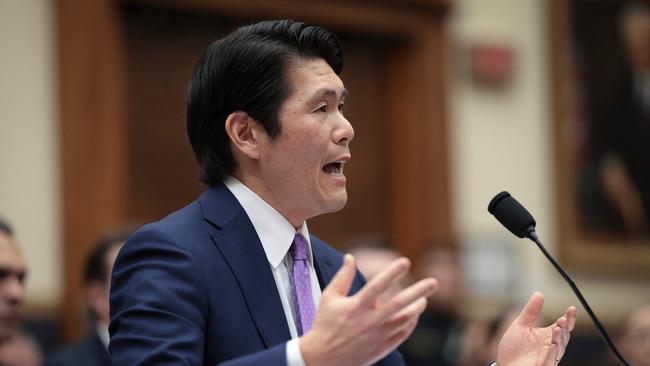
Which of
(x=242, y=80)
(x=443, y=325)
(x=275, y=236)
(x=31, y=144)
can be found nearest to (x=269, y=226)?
(x=275, y=236)

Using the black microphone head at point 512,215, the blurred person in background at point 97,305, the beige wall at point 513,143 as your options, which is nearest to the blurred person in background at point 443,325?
the beige wall at point 513,143

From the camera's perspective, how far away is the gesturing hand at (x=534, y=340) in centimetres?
259

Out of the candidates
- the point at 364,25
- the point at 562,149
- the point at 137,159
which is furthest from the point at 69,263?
the point at 562,149

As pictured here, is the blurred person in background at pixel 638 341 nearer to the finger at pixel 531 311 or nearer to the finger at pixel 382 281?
the finger at pixel 531 311

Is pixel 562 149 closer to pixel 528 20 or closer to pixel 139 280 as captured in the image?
pixel 528 20

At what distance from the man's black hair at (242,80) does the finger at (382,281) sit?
2.25 ft

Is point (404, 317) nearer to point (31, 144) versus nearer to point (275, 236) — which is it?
point (275, 236)

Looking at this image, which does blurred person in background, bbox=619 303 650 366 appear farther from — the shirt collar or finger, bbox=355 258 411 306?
finger, bbox=355 258 411 306

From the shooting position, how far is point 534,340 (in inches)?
103

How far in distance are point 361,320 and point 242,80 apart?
78 cm

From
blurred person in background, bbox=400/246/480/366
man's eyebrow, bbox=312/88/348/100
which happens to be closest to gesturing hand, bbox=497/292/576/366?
man's eyebrow, bbox=312/88/348/100

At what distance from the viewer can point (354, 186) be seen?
24.9 ft

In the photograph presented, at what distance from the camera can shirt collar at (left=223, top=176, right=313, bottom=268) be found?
2.68 m

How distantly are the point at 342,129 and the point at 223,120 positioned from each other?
11.3 inches
